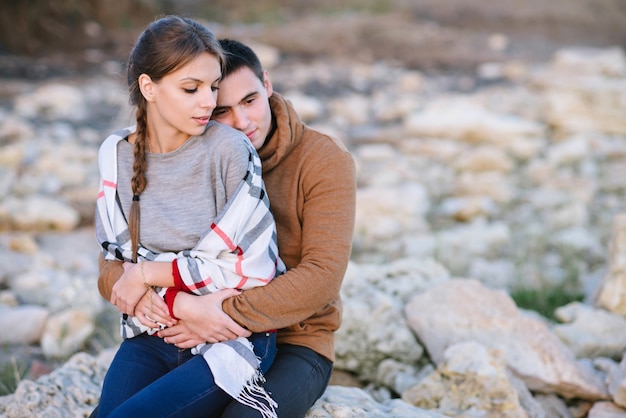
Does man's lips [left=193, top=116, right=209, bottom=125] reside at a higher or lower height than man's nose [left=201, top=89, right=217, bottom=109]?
lower

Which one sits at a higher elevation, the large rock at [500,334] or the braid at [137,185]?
the braid at [137,185]

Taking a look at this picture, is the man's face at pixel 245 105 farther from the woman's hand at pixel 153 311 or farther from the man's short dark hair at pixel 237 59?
the woman's hand at pixel 153 311

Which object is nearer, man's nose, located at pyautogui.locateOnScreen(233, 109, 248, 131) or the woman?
the woman

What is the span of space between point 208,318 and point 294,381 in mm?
394

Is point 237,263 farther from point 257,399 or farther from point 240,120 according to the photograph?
point 240,120

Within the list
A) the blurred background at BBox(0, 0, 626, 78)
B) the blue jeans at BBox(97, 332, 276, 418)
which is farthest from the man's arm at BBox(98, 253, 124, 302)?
the blurred background at BBox(0, 0, 626, 78)

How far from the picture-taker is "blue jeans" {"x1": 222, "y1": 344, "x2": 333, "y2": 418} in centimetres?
231

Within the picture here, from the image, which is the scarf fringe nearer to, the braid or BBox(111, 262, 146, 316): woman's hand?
BBox(111, 262, 146, 316): woman's hand

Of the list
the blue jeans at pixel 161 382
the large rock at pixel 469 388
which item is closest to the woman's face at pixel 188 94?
the blue jeans at pixel 161 382

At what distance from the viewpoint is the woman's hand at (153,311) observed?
2.46 meters

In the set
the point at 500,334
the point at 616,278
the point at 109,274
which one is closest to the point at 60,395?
the point at 109,274

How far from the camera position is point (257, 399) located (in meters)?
2.29

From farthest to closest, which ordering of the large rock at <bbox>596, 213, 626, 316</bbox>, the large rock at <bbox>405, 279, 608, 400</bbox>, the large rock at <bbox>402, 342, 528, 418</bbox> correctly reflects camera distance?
the large rock at <bbox>596, 213, 626, 316</bbox> → the large rock at <bbox>405, 279, 608, 400</bbox> → the large rock at <bbox>402, 342, 528, 418</bbox>

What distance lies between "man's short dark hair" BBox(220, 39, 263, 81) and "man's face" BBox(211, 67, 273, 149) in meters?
0.02
